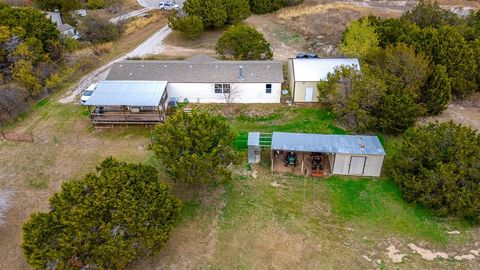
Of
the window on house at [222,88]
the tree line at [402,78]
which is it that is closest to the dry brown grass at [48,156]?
the window on house at [222,88]

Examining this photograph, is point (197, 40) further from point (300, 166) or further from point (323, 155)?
point (300, 166)

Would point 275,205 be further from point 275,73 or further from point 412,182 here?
point 275,73

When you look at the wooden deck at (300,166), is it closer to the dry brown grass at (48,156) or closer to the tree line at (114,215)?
the tree line at (114,215)

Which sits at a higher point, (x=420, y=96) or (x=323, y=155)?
(x=420, y=96)

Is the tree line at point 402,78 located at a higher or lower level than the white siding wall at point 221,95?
higher

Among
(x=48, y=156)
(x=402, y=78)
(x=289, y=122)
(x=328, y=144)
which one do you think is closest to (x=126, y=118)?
(x=48, y=156)

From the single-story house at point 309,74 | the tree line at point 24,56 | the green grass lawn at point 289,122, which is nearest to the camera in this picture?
the green grass lawn at point 289,122

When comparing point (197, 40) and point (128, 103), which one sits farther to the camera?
point (197, 40)

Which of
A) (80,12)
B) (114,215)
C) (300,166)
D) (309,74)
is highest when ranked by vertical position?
(80,12)
